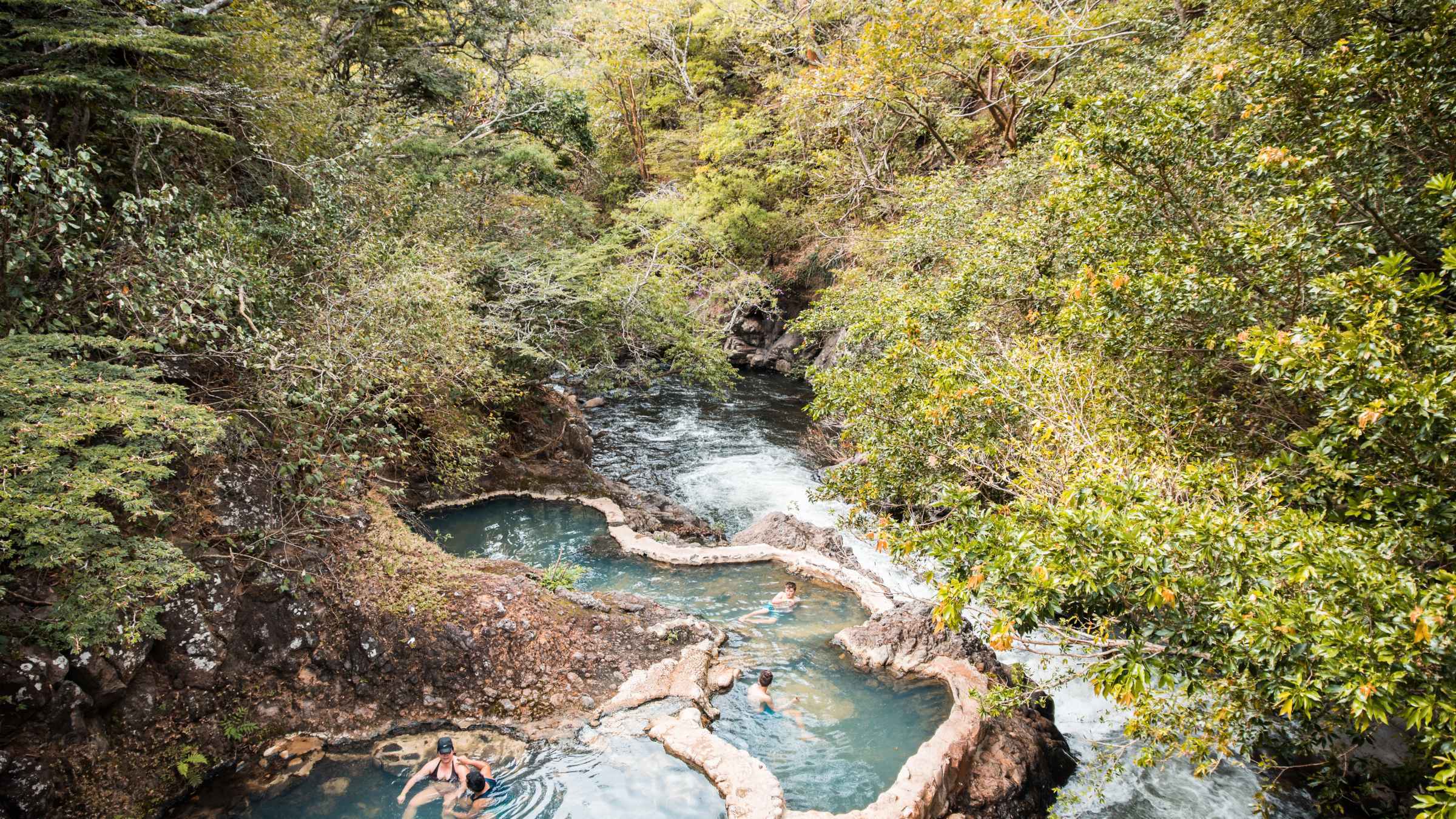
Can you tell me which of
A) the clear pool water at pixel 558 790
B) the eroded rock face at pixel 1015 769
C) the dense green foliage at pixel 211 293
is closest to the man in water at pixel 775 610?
the clear pool water at pixel 558 790

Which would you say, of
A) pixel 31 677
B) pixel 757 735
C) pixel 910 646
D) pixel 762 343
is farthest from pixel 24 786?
pixel 762 343

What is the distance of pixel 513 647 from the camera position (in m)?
8.10

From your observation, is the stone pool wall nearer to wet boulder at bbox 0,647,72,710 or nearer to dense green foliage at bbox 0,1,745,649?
dense green foliage at bbox 0,1,745,649

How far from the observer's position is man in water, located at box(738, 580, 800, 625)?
1012cm

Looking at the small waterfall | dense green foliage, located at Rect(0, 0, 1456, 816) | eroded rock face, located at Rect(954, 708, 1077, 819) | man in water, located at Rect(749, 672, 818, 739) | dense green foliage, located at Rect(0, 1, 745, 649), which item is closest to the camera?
dense green foliage, located at Rect(0, 0, 1456, 816)

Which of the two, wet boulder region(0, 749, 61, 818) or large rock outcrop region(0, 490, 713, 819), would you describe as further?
large rock outcrop region(0, 490, 713, 819)

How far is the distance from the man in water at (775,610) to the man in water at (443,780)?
4633 millimetres

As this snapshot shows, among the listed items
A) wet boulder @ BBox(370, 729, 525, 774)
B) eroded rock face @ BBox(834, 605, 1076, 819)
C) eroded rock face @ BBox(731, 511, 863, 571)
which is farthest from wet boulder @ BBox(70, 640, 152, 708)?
eroded rock face @ BBox(731, 511, 863, 571)

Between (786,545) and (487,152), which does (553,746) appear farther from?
(487,152)

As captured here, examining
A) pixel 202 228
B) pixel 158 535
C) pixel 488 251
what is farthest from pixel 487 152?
pixel 158 535

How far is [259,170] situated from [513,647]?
7881mm

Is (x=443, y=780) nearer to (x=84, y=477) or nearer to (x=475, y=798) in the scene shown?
(x=475, y=798)

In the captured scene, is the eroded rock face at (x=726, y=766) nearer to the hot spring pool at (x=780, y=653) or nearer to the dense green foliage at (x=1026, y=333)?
the hot spring pool at (x=780, y=653)

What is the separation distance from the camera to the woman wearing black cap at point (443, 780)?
6.40 metres
